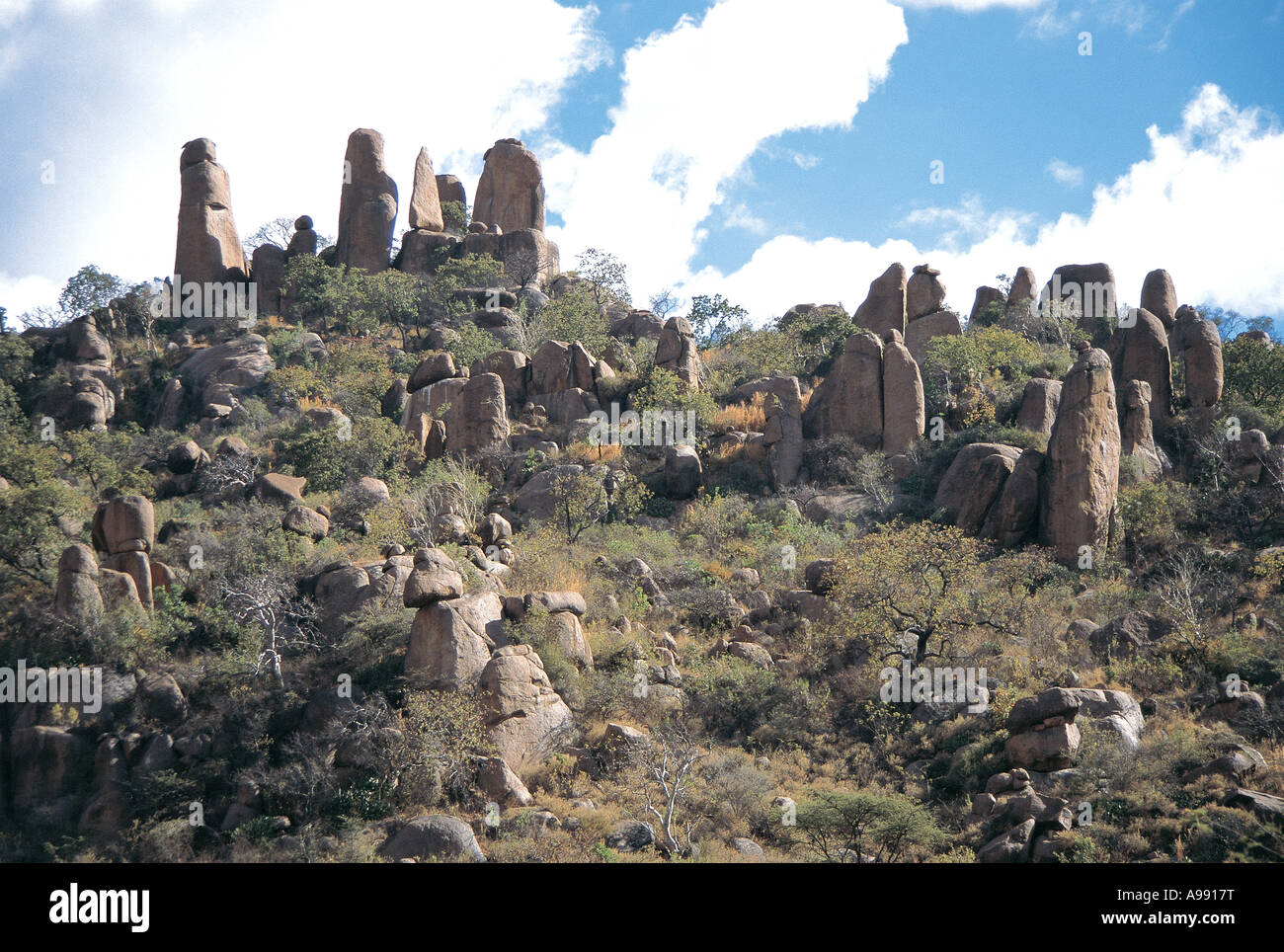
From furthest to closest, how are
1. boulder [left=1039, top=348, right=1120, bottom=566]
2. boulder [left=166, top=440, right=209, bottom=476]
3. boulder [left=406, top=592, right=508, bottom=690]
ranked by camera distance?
boulder [left=166, top=440, right=209, bottom=476] → boulder [left=1039, top=348, right=1120, bottom=566] → boulder [left=406, top=592, right=508, bottom=690]

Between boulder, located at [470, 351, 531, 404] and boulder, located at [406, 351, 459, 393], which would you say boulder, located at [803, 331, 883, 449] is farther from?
boulder, located at [406, 351, 459, 393]

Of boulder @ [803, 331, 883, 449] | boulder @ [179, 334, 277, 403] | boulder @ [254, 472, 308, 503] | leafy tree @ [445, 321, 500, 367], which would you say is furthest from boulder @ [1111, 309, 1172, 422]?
boulder @ [179, 334, 277, 403]

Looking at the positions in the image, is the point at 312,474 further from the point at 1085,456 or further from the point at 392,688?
the point at 1085,456

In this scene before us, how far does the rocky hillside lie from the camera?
13805mm

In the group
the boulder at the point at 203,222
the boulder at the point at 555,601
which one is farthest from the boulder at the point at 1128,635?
the boulder at the point at 203,222

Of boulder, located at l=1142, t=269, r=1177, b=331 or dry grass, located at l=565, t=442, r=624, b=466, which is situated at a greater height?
boulder, located at l=1142, t=269, r=1177, b=331

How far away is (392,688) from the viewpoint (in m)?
15.8

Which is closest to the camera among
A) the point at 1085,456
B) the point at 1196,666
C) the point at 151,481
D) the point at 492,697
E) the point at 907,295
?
the point at 492,697

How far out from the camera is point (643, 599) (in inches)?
792

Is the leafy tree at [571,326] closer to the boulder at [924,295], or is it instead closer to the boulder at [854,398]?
the boulder at [854,398]

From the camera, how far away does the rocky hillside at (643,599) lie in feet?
45.3

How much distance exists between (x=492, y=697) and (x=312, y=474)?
12.0 meters
